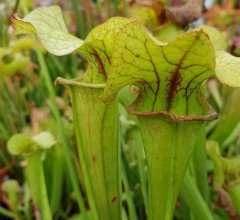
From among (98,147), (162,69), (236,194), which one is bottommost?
(236,194)

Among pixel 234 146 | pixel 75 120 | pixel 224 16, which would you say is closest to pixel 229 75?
pixel 75 120

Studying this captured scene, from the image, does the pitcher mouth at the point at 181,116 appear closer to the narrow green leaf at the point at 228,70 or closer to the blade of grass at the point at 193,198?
the narrow green leaf at the point at 228,70

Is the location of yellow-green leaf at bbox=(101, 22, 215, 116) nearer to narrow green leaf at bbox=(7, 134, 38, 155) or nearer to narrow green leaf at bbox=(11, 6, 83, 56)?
narrow green leaf at bbox=(11, 6, 83, 56)

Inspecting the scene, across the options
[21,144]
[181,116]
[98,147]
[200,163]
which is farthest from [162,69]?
[21,144]

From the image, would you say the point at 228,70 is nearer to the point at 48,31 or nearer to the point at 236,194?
the point at 48,31

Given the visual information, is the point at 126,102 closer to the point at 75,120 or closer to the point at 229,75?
the point at 75,120

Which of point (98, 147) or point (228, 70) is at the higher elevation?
point (228, 70)

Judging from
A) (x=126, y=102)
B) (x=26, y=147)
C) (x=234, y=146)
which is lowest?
(x=234, y=146)

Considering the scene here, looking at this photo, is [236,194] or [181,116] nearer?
[181,116]
